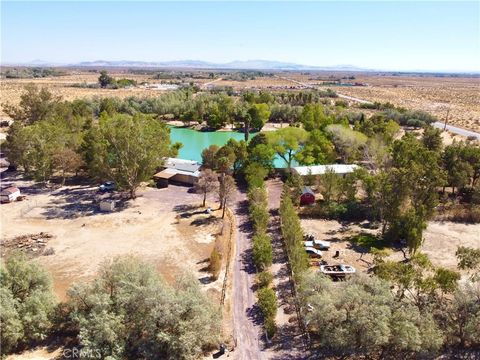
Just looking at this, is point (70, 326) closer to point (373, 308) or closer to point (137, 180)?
point (373, 308)

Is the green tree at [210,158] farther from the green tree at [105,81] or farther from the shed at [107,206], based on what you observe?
the green tree at [105,81]

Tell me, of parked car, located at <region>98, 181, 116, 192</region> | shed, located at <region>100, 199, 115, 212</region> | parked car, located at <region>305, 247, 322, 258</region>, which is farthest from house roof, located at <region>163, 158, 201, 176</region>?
parked car, located at <region>305, 247, 322, 258</region>

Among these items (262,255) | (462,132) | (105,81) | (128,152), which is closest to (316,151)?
(128,152)

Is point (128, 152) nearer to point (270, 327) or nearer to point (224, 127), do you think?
point (270, 327)

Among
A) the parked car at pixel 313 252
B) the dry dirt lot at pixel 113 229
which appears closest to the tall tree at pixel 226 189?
the dry dirt lot at pixel 113 229

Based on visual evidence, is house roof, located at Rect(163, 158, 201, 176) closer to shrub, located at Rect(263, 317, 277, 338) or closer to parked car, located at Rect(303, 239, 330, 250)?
parked car, located at Rect(303, 239, 330, 250)

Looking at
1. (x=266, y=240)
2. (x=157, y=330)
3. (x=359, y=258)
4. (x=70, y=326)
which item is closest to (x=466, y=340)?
(x=359, y=258)

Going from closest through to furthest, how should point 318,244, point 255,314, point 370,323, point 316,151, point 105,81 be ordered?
point 370,323 → point 255,314 → point 318,244 → point 316,151 → point 105,81
